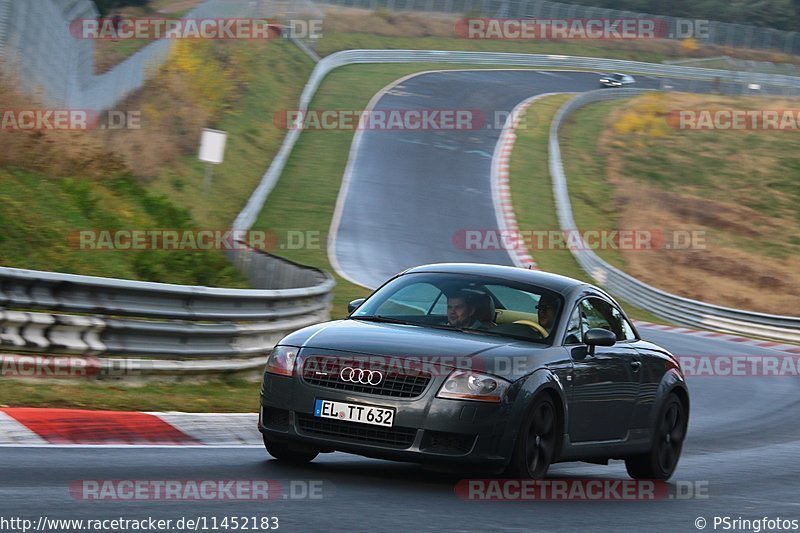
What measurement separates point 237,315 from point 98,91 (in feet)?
55.4

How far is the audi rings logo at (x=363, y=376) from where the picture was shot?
8070 millimetres

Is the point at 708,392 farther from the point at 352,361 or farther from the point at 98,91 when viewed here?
the point at 98,91

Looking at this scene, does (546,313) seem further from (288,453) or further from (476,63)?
(476,63)

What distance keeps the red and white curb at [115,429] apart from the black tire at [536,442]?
2.34 m

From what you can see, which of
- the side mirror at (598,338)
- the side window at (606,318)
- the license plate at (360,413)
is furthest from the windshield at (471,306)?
the license plate at (360,413)

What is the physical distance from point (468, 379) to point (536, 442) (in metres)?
0.71

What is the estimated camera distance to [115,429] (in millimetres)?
9328

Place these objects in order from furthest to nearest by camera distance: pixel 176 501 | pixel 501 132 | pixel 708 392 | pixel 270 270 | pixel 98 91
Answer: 1. pixel 501 132
2. pixel 98 91
3. pixel 708 392
4. pixel 270 270
5. pixel 176 501

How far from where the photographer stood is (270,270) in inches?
686

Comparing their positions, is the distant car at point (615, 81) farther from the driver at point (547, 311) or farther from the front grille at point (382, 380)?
the front grille at point (382, 380)

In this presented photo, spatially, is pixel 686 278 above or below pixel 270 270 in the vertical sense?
below

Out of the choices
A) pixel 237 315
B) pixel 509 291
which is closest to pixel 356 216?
pixel 237 315

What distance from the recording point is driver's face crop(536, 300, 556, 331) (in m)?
9.13

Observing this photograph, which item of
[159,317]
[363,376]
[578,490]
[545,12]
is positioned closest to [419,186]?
[159,317]
